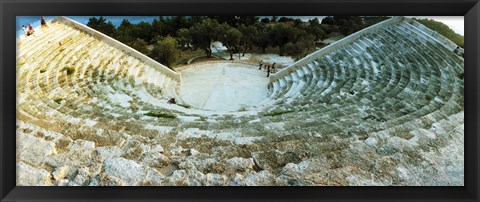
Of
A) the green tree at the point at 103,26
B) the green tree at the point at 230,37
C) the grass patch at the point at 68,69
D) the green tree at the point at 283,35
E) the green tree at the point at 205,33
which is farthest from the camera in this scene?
the green tree at the point at 283,35

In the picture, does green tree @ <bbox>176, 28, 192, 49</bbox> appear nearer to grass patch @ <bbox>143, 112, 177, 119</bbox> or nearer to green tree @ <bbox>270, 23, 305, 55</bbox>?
green tree @ <bbox>270, 23, 305, 55</bbox>

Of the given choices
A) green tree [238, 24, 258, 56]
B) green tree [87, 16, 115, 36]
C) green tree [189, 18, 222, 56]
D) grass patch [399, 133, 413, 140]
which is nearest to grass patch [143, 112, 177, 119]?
grass patch [399, 133, 413, 140]

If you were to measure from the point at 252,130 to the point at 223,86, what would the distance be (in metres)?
6.49

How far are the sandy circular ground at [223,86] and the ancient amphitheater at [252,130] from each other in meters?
1.18

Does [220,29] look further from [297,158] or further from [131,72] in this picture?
[297,158]

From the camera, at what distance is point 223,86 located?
41.0ft

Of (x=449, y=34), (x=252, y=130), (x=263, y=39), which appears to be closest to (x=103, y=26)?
(x=263, y=39)

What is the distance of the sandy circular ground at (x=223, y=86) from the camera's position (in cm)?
1081

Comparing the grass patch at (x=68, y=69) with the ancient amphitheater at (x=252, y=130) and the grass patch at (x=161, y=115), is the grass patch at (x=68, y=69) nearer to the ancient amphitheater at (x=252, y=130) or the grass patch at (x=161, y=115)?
the ancient amphitheater at (x=252, y=130)

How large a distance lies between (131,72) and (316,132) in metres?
Result: 7.41

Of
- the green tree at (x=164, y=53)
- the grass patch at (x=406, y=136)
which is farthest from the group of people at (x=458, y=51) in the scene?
the green tree at (x=164, y=53)

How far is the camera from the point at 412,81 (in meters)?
8.36

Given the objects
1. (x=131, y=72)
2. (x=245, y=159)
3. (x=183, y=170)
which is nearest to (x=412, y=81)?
(x=245, y=159)

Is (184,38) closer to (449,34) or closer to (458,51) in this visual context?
(449,34)
